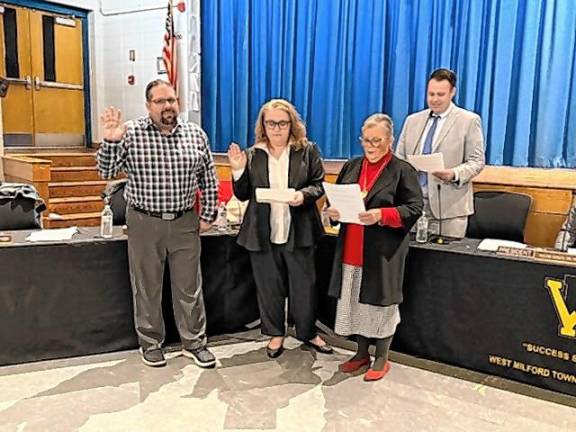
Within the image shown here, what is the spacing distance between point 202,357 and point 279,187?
3.34ft

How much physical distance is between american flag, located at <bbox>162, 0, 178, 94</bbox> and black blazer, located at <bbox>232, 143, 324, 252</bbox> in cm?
398

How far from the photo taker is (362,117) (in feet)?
17.9

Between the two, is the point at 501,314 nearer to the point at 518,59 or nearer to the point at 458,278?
the point at 458,278

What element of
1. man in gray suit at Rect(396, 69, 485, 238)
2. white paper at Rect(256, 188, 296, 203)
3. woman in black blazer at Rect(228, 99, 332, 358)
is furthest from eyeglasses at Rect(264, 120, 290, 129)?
man in gray suit at Rect(396, 69, 485, 238)

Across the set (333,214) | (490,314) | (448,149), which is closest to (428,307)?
(490,314)

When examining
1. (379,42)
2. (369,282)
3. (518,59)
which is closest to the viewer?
(369,282)

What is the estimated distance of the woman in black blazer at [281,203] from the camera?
9.93 feet

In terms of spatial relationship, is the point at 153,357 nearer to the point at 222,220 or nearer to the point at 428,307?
the point at 222,220

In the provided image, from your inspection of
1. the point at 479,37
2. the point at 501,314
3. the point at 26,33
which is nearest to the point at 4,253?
the point at 501,314

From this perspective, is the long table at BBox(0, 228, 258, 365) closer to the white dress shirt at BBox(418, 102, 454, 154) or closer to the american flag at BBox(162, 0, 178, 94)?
the white dress shirt at BBox(418, 102, 454, 154)

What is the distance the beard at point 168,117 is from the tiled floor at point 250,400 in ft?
4.27

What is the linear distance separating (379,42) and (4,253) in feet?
12.0

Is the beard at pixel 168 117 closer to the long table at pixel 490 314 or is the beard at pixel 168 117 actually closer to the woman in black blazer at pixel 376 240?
the woman in black blazer at pixel 376 240

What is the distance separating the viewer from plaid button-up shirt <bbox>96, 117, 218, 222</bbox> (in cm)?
289
